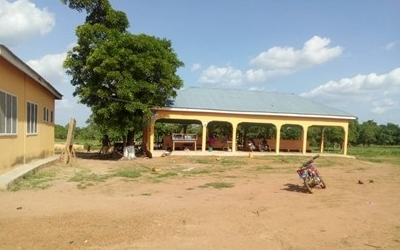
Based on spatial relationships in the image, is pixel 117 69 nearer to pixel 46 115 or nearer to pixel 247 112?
pixel 46 115

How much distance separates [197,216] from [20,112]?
9099mm

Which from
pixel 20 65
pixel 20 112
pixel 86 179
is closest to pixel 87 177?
pixel 86 179

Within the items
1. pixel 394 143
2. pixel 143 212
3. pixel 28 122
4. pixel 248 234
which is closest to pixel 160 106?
pixel 28 122

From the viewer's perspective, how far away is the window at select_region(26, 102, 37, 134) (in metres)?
15.5

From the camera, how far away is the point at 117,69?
Result: 2102 centimetres

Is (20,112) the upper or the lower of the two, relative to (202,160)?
upper

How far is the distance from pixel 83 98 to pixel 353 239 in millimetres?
18830

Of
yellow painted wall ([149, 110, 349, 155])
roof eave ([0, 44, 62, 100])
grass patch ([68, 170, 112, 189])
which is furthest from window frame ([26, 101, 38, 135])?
yellow painted wall ([149, 110, 349, 155])

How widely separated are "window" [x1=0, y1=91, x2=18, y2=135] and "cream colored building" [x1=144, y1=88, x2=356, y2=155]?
437 inches

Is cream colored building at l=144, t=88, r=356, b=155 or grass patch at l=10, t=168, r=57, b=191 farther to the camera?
cream colored building at l=144, t=88, r=356, b=155

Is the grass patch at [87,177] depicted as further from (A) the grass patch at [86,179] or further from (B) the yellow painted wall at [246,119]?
(B) the yellow painted wall at [246,119]

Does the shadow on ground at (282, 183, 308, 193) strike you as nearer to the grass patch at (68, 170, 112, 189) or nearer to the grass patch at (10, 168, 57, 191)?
the grass patch at (68, 170, 112, 189)

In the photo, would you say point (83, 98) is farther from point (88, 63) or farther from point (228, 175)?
point (228, 175)

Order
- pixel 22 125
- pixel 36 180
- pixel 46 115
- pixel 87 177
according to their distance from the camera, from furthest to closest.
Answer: pixel 46 115 → pixel 22 125 → pixel 87 177 → pixel 36 180
